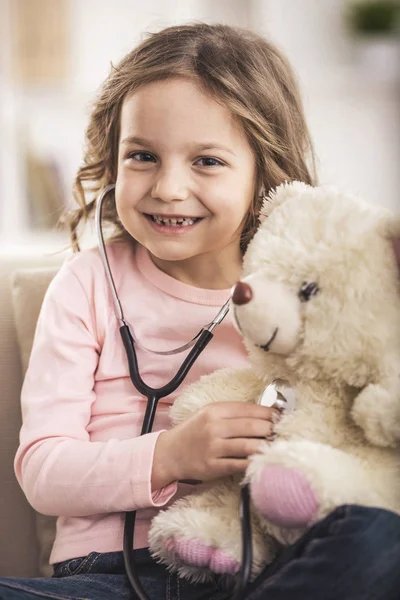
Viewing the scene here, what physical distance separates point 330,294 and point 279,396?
0.13 m

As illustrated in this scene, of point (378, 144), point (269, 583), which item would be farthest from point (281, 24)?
point (269, 583)

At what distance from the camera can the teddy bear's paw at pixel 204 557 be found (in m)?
0.73

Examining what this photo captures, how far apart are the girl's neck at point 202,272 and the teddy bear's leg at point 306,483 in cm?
43

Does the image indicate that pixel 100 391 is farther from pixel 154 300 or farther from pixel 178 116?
pixel 178 116

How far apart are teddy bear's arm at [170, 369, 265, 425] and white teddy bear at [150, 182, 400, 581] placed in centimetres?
7

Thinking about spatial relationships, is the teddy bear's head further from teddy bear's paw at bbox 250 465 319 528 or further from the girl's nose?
the girl's nose

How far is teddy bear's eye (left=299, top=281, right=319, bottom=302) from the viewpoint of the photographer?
696 mm

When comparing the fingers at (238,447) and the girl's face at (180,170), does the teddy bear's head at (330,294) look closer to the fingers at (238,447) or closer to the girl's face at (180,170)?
the fingers at (238,447)

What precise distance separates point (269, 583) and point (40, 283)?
66cm

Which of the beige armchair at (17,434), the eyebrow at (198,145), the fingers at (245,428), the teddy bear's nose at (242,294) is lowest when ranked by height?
the beige armchair at (17,434)

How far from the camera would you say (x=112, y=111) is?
1100 mm

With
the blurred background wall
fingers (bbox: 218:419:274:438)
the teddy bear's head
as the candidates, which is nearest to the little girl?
fingers (bbox: 218:419:274:438)

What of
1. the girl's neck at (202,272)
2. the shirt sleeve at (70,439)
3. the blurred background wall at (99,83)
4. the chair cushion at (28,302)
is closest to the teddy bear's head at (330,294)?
the shirt sleeve at (70,439)

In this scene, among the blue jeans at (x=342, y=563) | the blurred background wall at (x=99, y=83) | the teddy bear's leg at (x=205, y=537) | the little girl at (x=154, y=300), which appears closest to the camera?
the blue jeans at (x=342, y=563)
